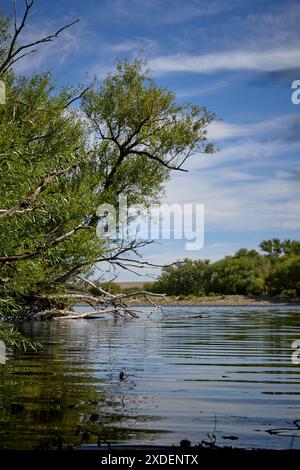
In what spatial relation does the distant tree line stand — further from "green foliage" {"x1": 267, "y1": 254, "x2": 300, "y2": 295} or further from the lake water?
the lake water

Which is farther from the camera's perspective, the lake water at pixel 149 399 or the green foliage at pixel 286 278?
the green foliage at pixel 286 278

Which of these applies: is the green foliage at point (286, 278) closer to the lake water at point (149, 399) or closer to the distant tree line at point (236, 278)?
the distant tree line at point (236, 278)

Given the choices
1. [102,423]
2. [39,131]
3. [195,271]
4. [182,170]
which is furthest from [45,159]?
[195,271]

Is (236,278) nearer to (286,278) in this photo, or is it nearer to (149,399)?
(286,278)

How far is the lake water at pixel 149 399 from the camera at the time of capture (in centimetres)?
716

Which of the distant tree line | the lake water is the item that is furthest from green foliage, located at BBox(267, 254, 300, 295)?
the lake water

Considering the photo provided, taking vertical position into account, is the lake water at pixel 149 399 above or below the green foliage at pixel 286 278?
below

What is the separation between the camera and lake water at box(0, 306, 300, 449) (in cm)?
716

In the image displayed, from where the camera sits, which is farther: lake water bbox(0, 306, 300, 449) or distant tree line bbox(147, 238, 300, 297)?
distant tree line bbox(147, 238, 300, 297)

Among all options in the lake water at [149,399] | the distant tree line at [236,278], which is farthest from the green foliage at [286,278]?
the lake water at [149,399]

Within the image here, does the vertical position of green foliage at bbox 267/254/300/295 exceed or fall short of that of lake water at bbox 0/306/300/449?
it exceeds it

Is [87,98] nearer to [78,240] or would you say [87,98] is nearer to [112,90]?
[112,90]

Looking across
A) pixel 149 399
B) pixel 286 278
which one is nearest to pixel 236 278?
pixel 286 278
